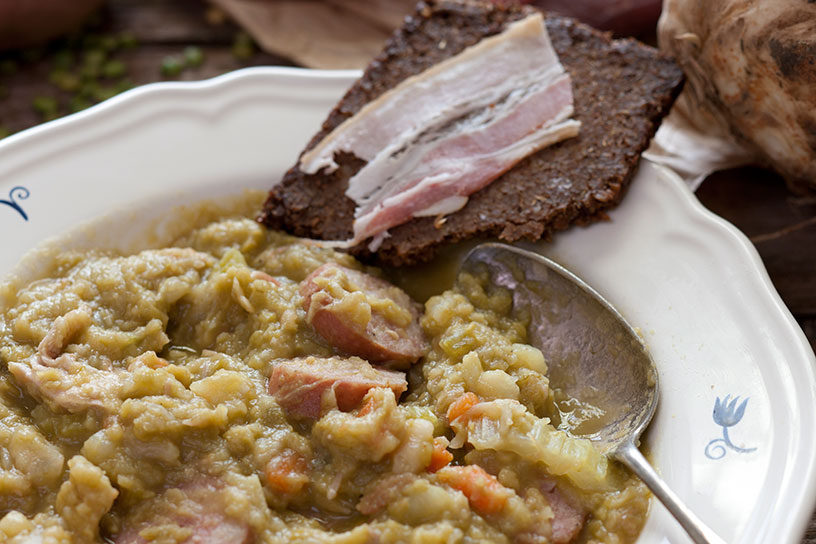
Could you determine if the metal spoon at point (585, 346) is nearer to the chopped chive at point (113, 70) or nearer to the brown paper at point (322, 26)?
the brown paper at point (322, 26)

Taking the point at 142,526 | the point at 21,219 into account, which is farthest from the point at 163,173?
the point at 142,526

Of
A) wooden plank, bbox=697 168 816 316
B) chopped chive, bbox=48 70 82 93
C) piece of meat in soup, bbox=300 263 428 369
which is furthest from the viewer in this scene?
chopped chive, bbox=48 70 82 93

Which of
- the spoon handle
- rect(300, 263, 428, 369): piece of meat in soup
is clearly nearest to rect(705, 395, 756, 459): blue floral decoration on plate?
the spoon handle

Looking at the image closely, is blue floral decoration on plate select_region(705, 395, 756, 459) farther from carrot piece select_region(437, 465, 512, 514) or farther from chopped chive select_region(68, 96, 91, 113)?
chopped chive select_region(68, 96, 91, 113)

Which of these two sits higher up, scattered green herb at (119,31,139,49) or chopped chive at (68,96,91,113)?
scattered green herb at (119,31,139,49)

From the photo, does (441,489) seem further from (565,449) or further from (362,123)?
(362,123)
